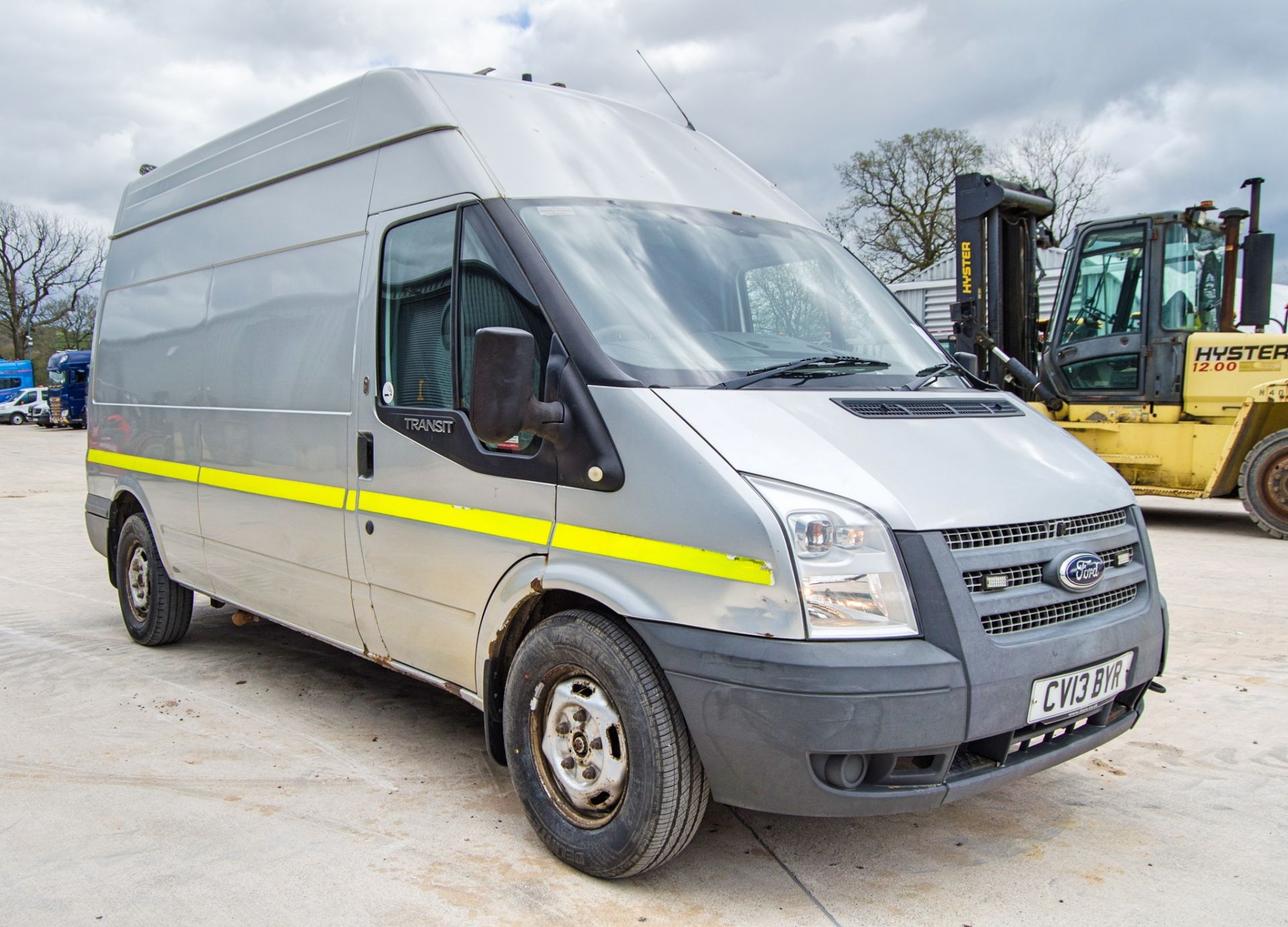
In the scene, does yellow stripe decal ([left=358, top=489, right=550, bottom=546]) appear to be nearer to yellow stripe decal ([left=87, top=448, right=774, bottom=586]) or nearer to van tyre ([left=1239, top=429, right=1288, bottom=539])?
yellow stripe decal ([left=87, top=448, right=774, bottom=586])

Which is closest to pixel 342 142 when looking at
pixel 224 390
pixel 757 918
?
pixel 224 390

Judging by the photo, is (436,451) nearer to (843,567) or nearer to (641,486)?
(641,486)

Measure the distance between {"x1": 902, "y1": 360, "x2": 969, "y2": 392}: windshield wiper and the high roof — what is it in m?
0.90

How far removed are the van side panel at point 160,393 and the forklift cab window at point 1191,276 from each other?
922cm

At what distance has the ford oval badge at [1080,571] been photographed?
3084 millimetres

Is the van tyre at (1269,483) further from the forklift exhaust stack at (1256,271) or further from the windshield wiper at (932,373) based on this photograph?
the windshield wiper at (932,373)

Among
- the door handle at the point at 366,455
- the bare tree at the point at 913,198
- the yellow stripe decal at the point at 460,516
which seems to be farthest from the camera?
the bare tree at the point at 913,198

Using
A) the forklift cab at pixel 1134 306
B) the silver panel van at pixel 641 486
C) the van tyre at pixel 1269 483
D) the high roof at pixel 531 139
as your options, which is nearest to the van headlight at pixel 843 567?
the silver panel van at pixel 641 486

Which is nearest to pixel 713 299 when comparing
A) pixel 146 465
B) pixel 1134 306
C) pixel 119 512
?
pixel 146 465

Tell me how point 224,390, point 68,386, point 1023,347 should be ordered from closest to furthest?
point 224,390 < point 1023,347 < point 68,386

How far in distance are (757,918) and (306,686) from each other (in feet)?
10.4

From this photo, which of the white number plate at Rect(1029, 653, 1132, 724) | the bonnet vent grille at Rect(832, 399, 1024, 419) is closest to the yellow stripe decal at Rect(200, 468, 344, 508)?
the bonnet vent grille at Rect(832, 399, 1024, 419)

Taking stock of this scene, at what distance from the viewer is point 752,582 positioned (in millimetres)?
2803

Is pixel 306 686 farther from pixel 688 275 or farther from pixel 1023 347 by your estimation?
pixel 1023 347
